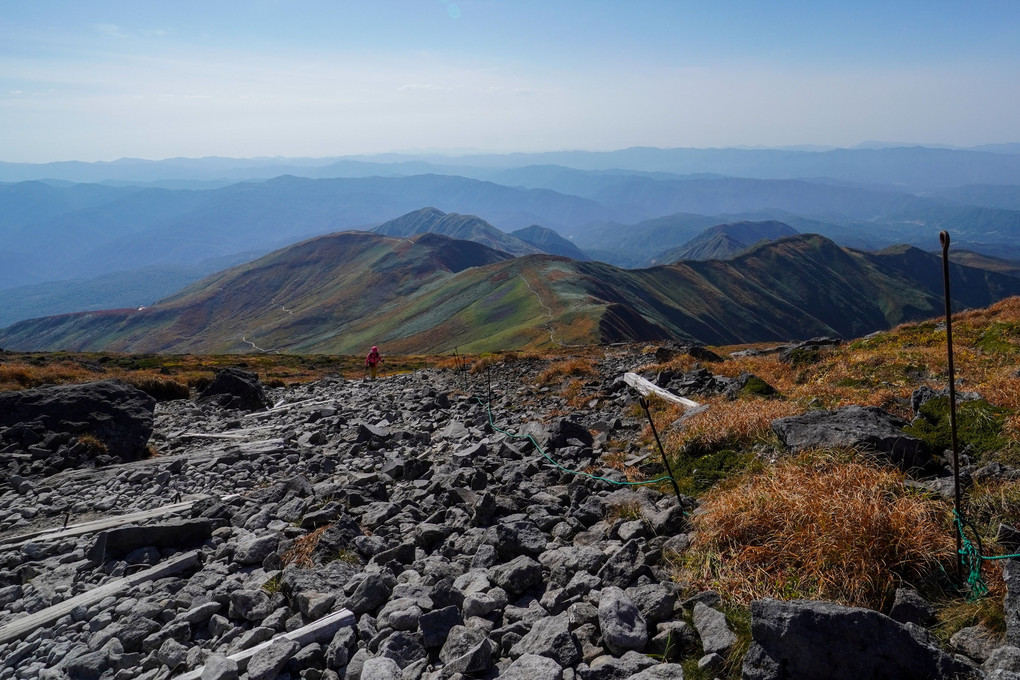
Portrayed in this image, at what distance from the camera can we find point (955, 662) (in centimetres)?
387

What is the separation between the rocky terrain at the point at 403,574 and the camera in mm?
4555

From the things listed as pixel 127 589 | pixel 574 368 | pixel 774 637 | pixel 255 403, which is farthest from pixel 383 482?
pixel 255 403

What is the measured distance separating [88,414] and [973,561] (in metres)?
19.9

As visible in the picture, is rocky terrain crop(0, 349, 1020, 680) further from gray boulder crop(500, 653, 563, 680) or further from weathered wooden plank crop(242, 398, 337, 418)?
weathered wooden plank crop(242, 398, 337, 418)

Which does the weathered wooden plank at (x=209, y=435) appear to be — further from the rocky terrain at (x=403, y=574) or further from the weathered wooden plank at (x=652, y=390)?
the weathered wooden plank at (x=652, y=390)

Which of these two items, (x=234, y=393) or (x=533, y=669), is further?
(x=234, y=393)

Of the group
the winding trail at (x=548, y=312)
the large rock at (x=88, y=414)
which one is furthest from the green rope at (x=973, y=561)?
the winding trail at (x=548, y=312)

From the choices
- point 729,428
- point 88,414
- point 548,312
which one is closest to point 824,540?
point 729,428

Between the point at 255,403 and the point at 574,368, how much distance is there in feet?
46.4

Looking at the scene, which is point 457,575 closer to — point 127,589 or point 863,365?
point 127,589

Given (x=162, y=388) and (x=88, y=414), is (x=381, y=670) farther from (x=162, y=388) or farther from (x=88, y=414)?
(x=162, y=388)

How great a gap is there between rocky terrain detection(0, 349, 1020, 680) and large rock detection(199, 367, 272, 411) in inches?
347

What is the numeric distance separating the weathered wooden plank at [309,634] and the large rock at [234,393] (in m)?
19.6

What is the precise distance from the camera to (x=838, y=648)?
4078mm
